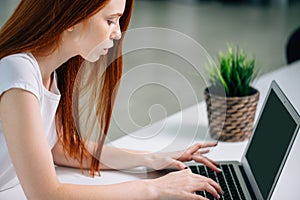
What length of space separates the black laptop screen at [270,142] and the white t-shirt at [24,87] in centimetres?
48

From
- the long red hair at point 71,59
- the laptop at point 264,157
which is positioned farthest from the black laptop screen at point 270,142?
the long red hair at point 71,59

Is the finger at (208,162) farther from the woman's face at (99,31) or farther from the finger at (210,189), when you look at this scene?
the woman's face at (99,31)

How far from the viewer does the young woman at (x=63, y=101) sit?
45.3 inches

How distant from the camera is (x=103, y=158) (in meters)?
1.50

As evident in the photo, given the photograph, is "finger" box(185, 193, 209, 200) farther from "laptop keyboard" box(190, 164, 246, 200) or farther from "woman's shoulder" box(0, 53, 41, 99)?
"woman's shoulder" box(0, 53, 41, 99)

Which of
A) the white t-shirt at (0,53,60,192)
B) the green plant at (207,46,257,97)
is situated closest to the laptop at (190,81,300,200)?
the green plant at (207,46,257,97)

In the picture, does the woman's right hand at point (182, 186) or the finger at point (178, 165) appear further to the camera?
the finger at point (178, 165)

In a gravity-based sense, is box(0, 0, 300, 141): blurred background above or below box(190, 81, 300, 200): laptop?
below

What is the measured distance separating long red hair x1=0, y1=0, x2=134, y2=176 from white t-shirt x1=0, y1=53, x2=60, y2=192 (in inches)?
1.2

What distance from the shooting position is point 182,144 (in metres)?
1.64

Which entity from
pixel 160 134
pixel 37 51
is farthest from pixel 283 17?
pixel 37 51

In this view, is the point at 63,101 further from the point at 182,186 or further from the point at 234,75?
the point at 234,75

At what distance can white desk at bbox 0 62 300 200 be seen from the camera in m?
1.40

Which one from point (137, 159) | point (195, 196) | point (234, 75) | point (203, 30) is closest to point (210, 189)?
point (195, 196)
